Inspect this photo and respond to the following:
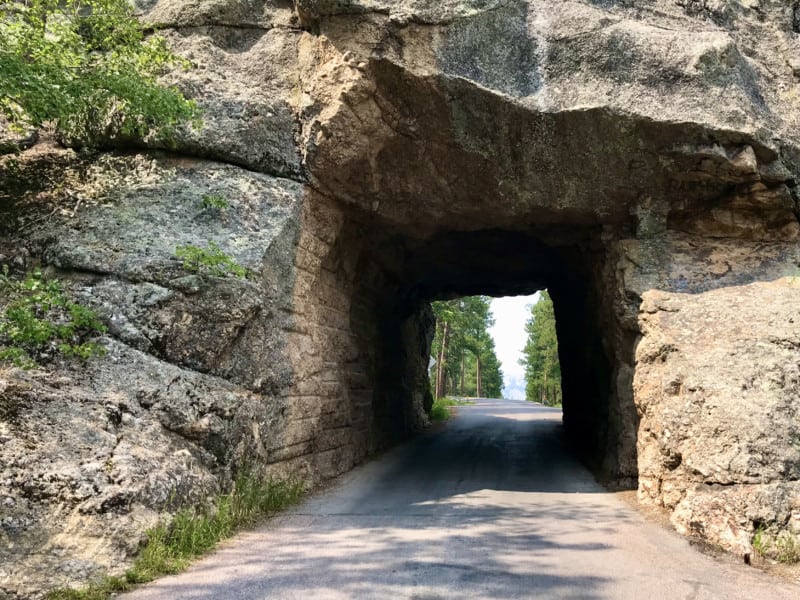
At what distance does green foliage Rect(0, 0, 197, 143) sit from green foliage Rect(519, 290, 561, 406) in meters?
35.1

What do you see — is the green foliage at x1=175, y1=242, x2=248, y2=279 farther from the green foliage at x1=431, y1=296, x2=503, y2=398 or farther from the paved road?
the green foliage at x1=431, y1=296, x2=503, y2=398

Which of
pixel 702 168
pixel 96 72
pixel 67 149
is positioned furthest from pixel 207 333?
pixel 702 168

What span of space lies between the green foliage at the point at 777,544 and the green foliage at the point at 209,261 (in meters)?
5.87

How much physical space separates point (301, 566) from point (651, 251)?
658 centimetres

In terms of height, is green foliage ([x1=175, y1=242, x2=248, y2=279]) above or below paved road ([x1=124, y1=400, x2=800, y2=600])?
above

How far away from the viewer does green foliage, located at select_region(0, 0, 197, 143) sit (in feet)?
20.8

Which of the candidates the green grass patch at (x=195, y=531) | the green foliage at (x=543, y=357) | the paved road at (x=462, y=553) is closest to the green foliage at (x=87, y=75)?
the green grass patch at (x=195, y=531)

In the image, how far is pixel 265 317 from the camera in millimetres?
7270

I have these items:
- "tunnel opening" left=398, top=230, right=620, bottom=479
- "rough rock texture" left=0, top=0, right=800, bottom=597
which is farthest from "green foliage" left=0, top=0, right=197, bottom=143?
"tunnel opening" left=398, top=230, right=620, bottom=479

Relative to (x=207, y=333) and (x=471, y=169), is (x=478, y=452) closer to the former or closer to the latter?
(x=471, y=169)

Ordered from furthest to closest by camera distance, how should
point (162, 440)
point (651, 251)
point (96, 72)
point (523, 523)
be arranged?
point (651, 251) < point (96, 72) < point (523, 523) < point (162, 440)

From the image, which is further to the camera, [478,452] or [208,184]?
[478,452]

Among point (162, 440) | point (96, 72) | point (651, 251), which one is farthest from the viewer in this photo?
point (651, 251)

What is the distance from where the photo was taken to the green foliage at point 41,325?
213 inches
